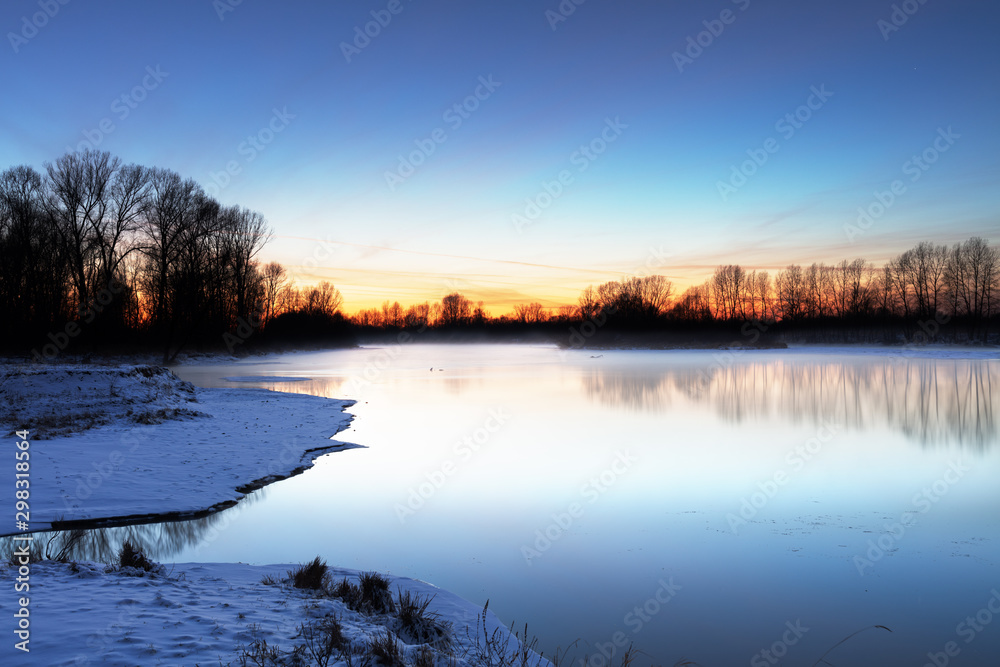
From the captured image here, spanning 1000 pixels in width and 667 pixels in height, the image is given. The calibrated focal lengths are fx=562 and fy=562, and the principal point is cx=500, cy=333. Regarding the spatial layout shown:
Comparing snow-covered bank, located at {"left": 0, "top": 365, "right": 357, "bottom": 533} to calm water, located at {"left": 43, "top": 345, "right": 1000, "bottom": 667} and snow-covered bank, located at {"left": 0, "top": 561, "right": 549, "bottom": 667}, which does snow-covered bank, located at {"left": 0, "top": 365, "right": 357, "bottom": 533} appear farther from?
snow-covered bank, located at {"left": 0, "top": 561, "right": 549, "bottom": 667}

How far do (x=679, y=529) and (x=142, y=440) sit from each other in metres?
10.7

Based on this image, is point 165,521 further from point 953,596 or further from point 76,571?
point 953,596

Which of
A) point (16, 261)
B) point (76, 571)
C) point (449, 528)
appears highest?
point (16, 261)

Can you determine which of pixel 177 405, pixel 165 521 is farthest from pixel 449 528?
pixel 177 405

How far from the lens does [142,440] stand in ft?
38.1

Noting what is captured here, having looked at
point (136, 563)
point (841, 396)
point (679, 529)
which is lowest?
point (679, 529)

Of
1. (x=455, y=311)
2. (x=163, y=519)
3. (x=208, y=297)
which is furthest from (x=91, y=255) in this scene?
(x=455, y=311)

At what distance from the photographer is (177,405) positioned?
15.0 metres

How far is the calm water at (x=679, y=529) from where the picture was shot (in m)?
4.69

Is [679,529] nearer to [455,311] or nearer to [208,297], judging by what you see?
[208,297]

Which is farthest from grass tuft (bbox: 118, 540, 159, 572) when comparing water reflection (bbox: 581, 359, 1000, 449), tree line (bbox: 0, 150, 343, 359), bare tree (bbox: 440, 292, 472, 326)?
bare tree (bbox: 440, 292, 472, 326)

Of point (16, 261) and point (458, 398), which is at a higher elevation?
point (16, 261)

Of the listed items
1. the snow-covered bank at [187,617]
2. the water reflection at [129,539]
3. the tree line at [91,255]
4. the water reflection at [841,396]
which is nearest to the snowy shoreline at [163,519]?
the snow-covered bank at [187,617]

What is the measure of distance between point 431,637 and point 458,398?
17230 mm
